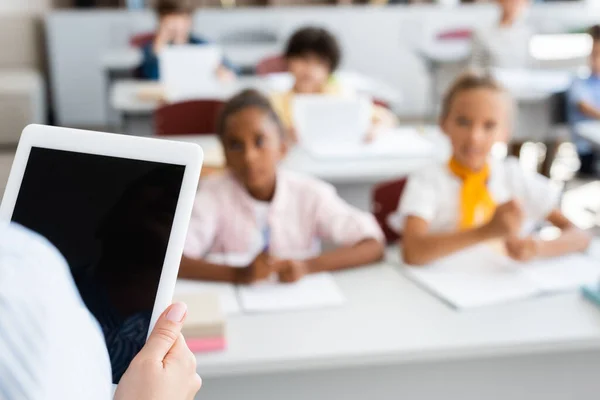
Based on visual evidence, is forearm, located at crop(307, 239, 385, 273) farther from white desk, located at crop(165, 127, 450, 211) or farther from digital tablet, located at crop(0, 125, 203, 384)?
digital tablet, located at crop(0, 125, 203, 384)

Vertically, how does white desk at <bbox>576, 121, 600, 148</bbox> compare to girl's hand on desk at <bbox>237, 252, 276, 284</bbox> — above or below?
below

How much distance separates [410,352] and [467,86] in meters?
0.80

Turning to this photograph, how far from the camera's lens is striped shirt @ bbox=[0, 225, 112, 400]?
402 millimetres

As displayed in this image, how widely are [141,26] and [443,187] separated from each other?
437 cm

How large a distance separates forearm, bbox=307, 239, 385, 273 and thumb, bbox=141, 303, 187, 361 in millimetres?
907

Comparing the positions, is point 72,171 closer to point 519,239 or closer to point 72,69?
point 519,239

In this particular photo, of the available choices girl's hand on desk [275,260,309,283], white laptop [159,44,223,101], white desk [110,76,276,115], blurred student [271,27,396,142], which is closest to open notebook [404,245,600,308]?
girl's hand on desk [275,260,309,283]

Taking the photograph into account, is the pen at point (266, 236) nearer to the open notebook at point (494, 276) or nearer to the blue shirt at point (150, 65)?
the open notebook at point (494, 276)

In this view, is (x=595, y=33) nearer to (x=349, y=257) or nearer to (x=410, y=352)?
(x=349, y=257)

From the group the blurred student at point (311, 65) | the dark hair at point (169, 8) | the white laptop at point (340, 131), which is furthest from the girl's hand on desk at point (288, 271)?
the dark hair at point (169, 8)

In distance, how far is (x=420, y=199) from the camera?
5.82 ft

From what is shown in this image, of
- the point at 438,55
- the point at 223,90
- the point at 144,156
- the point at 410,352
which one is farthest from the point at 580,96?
the point at 144,156

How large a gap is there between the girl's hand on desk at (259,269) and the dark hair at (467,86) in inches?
25.6

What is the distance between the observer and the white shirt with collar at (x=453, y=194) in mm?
1785
